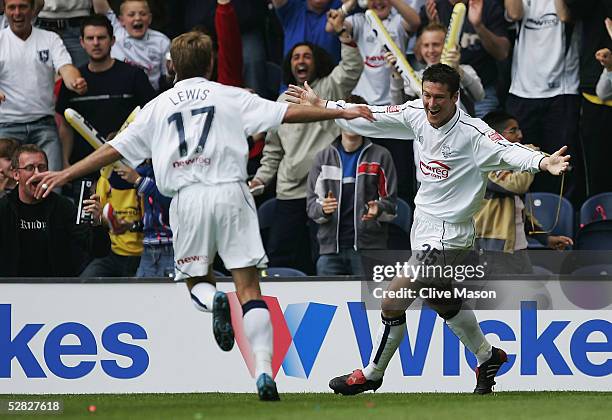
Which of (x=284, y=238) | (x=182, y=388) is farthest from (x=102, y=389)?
(x=284, y=238)

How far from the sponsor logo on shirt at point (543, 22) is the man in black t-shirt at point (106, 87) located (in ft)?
13.3

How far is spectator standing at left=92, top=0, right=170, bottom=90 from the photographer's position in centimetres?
1352

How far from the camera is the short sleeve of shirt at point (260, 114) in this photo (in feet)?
28.1

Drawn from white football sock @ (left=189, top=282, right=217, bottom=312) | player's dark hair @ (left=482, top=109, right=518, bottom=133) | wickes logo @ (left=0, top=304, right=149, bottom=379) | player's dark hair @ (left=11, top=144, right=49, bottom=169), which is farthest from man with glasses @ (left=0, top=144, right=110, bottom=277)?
player's dark hair @ (left=482, top=109, right=518, bottom=133)

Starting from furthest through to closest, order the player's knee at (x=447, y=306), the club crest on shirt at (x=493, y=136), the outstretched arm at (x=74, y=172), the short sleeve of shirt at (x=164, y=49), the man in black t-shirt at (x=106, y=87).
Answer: the short sleeve of shirt at (x=164, y=49) < the man in black t-shirt at (x=106, y=87) < the player's knee at (x=447, y=306) < the club crest on shirt at (x=493, y=136) < the outstretched arm at (x=74, y=172)

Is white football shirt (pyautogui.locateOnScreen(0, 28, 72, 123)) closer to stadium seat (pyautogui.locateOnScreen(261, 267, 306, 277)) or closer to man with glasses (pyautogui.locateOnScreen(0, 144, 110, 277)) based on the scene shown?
man with glasses (pyautogui.locateOnScreen(0, 144, 110, 277))

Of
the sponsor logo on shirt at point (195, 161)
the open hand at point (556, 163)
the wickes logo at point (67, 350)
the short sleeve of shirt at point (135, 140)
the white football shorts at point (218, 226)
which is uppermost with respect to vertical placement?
the short sleeve of shirt at point (135, 140)

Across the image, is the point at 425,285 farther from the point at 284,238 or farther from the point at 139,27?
the point at 139,27

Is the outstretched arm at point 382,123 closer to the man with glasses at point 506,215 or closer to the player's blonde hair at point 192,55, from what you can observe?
the player's blonde hair at point 192,55

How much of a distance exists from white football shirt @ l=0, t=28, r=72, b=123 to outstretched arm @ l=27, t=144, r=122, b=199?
4.55 m

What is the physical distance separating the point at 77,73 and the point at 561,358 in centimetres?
562

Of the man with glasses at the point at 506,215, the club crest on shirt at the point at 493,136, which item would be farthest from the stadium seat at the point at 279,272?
the club crest on shirt at the point at 493,136

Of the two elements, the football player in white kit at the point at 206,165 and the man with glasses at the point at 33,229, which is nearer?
the football player in white kit at the point at 206,165

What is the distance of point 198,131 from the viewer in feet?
27.8
